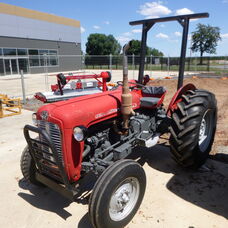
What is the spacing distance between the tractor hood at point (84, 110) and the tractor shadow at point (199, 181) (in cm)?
132

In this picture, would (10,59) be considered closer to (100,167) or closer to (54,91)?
(54,91)

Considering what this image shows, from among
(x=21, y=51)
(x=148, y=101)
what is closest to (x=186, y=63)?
(x=21, y=51)

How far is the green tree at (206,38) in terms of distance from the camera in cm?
4283

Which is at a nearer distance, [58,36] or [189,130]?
[189,130]

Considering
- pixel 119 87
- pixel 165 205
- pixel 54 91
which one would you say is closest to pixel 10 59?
pixel 54 91

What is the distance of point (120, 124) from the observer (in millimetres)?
3109

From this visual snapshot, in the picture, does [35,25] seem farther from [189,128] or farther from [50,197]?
[189,128]

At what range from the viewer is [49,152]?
Result: 8.05 feet

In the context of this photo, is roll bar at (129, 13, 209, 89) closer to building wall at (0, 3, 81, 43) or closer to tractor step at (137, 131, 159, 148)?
tractor step at (137, 131, 159, 148)

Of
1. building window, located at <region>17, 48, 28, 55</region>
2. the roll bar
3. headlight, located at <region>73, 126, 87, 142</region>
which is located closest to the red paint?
headlight, located at <region>73, 126, 87, 142</region>

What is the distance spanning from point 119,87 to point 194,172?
1783 millimetres

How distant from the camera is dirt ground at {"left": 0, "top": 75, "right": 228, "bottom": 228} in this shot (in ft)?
8.38

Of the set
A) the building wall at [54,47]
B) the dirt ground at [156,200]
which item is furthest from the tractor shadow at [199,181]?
the building wall at [54,47]

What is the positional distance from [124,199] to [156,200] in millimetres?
621
